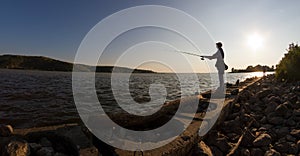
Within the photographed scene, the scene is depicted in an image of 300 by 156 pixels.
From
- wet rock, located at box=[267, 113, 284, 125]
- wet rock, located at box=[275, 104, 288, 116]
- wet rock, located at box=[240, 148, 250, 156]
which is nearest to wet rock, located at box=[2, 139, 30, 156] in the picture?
wet rock, located at box=[240, 148, 250, 156]

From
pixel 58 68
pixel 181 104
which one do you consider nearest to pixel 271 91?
pixel 181 104

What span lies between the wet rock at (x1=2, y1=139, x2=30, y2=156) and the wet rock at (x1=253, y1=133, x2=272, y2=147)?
447cm

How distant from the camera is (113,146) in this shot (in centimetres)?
358

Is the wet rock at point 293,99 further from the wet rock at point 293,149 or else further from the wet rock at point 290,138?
the wet rock at point 293,149

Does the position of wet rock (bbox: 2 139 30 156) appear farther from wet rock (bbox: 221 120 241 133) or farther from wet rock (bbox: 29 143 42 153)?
wet rock (bbox: 221 120 241 133)

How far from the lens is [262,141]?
14.8ft

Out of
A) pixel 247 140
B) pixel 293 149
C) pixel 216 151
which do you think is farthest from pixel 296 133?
pixel 216 151

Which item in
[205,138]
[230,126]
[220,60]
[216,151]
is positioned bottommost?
[216,151]

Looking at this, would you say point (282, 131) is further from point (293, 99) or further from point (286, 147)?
point (293, 99)

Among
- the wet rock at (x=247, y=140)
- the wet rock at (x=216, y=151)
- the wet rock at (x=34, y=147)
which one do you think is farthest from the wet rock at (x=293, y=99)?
the wet rock at (x=34, y=147)

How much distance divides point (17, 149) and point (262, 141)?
15.5 ft

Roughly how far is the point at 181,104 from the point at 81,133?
11.9 feet

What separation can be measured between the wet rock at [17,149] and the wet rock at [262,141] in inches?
176

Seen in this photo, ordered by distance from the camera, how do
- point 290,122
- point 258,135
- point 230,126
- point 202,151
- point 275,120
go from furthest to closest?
point 275,120 → point 230,126 → point 290,122 → point 258,135 → point 202,151
